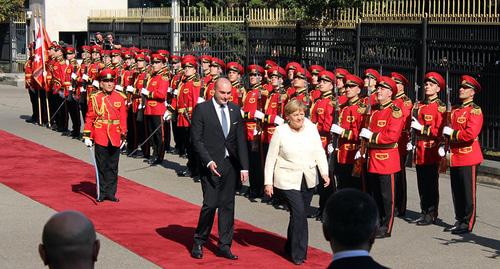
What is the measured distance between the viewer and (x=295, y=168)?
1035 centimetres

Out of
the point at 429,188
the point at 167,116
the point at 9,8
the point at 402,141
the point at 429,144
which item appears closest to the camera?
the point at 429,144

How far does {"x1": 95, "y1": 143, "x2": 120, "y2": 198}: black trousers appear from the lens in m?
13.6

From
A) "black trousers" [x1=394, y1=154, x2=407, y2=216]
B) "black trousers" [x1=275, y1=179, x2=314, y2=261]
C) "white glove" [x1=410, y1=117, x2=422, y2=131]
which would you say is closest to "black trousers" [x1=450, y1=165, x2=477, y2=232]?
"white glove" [x1=410, y1=117, x2=422, y2=131]

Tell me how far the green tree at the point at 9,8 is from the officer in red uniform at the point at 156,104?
21.8 meters

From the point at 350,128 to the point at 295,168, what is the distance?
2.15 meters

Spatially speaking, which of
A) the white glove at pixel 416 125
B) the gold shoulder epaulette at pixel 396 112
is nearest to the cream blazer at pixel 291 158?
the gold shoulder epaulette at pixel 396 112

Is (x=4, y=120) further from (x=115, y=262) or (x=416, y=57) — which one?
(x=115, y=262)

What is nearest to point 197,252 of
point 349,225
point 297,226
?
point 297,226

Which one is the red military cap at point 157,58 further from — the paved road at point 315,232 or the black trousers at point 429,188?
the black trousers at point 429,188

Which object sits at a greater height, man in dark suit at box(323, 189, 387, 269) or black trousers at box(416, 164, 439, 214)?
man in dark suit at box(323, 189, 387, 269)

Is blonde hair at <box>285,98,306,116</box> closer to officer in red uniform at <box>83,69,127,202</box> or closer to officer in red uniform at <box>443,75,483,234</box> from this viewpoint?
officer in red uniform at <box>443,75,483,234</box>

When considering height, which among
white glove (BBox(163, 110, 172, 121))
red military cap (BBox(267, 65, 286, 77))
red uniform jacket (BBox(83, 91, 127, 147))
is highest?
red military cap (BBox(267, 65, 286, 77))

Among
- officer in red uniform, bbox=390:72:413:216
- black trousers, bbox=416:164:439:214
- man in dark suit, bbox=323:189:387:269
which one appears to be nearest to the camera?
man in dark suit, bbox=323:189:387:269

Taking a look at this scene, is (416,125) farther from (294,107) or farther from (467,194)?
(294,107)
